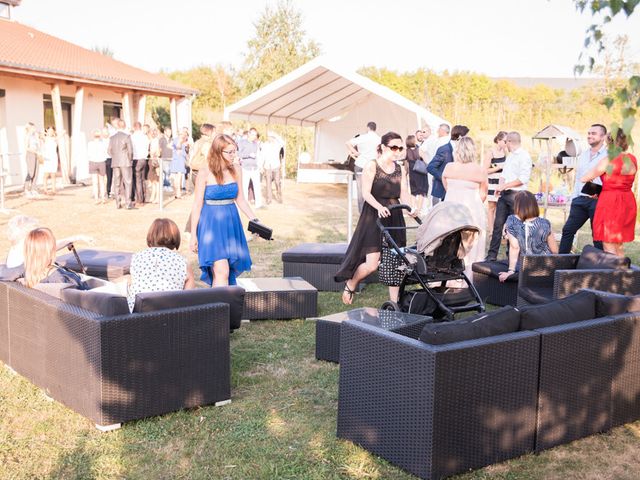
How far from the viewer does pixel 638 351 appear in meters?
4.27

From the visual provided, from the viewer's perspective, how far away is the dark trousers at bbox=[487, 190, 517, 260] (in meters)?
9.95

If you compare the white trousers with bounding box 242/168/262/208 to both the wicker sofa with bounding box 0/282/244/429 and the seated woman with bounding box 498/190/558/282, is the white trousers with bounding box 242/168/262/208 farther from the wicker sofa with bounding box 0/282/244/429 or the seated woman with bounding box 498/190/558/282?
the wicker sofa with bounding box 0/282/244/429

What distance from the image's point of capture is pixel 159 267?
484cm

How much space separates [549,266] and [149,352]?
4.00 m

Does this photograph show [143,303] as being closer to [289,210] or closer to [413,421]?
[413,421]

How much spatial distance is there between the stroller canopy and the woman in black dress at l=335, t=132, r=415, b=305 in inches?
32.8

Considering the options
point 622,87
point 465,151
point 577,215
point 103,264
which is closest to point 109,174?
point 103,264

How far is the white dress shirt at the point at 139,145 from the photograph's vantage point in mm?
16609

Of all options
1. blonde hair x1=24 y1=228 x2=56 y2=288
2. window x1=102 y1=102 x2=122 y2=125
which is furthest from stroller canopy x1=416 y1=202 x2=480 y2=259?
window x1=102 y1=102 x2=122 y2=125

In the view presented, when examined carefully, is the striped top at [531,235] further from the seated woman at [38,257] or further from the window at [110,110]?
the window at [110,110]

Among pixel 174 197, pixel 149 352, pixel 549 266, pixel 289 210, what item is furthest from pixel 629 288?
pixel 174 197

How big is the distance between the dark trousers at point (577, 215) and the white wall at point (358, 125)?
14.8 m

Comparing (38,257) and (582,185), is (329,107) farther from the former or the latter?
(38,257)

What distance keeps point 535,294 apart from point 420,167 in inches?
363
